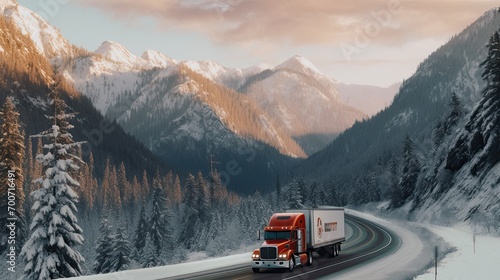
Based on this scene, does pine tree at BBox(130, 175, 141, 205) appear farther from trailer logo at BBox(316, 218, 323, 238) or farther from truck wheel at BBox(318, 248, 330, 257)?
trailer logo at BBox(316, 218, 323, 238)

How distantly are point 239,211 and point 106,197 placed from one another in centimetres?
5252

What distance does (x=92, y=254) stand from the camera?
8419 cm

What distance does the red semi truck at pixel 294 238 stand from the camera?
26.2 metres

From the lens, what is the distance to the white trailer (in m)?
30.0

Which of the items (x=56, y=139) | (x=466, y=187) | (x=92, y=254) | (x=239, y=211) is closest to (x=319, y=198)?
(x=239, y=211)

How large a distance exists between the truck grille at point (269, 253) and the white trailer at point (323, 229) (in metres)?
3.92

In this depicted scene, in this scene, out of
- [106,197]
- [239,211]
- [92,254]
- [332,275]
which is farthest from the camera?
[106,197]

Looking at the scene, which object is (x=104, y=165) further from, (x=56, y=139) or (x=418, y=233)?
(x=56, y=139)

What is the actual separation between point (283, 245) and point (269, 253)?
2.98 ft

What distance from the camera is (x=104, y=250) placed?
5584 centimetres

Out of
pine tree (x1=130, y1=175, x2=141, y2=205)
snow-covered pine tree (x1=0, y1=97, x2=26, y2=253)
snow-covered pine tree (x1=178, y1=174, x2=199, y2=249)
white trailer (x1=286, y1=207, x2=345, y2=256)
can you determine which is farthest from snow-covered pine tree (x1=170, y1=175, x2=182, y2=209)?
white trailer (x1=286, y1=207, x2=345, y2=256)

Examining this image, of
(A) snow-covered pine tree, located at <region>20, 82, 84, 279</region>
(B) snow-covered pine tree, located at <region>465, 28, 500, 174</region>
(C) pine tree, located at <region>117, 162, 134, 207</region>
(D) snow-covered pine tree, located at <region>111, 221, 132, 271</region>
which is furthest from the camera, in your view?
(C) pine tree, located at <region>117, 162, 134, 207</region>

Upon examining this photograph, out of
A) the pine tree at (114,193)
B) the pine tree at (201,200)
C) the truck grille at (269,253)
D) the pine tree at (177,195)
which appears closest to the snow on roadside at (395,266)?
the truck grille at (269,253)

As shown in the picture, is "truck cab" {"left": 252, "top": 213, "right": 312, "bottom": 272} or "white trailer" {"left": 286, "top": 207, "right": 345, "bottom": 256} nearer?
"truck cab" {"left": 252, "top": 213, "right": 312, "bottom": 272}
